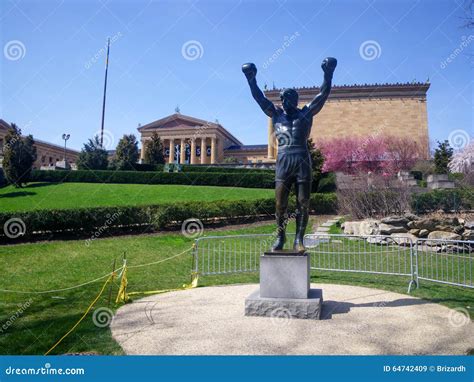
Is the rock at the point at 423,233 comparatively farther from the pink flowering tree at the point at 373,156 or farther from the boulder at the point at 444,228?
the pink flowering tree at the point at 373,156

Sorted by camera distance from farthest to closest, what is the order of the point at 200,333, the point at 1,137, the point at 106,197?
1. the point at 1,137
2. the point at 106,197
3. the point at 200,333

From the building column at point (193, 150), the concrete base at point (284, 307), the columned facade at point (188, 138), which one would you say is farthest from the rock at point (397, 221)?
the columned facade at point (188, 138)

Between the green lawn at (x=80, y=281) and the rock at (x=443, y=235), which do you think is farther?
the rock at (x=443, y=235)

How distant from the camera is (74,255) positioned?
36.7 ft

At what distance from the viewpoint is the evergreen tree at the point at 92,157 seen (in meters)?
32.4

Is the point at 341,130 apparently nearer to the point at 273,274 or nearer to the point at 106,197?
the point at 106,197

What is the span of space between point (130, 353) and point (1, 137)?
52.9 metres

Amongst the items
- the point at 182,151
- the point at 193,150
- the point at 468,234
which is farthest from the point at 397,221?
the point at 182,151

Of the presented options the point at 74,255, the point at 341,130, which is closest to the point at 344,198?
the point at 74,255

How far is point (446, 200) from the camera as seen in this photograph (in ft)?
58.9

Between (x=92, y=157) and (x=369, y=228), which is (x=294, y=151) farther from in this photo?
(x=92, y=157)

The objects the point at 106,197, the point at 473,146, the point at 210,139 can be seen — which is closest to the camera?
the point at 106,197

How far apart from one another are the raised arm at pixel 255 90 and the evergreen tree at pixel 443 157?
25129 mm

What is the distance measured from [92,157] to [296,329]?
31571 mm
